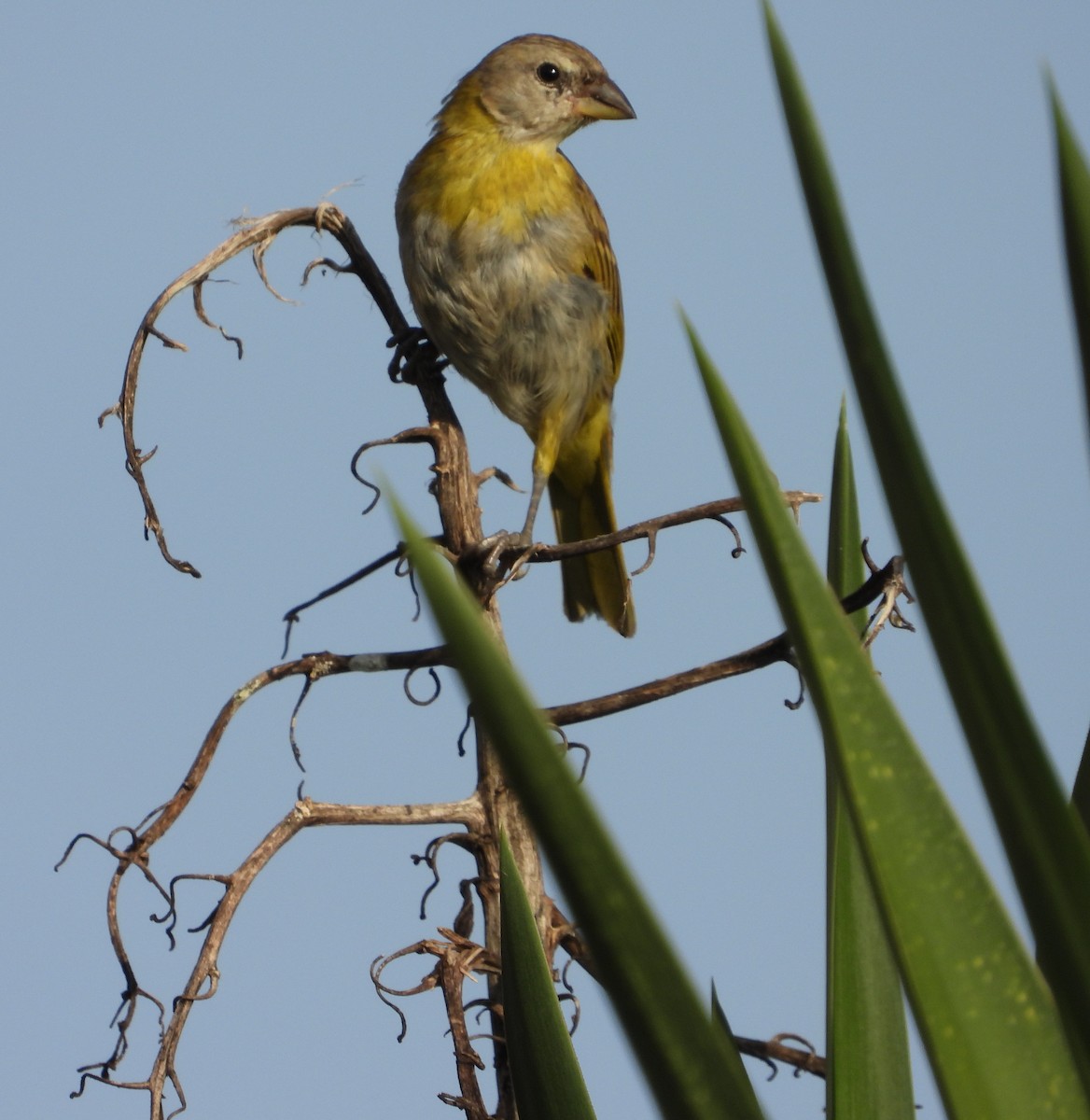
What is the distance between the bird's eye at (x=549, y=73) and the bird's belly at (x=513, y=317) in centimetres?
57

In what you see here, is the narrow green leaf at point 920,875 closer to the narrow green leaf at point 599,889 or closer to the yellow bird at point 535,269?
the narrow green leaf at point 599,889

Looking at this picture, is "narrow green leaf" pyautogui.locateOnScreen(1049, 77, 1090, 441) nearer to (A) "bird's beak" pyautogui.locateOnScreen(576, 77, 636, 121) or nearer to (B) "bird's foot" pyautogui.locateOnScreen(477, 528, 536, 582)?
(B) "bird's foot" pyautogui.locateOnScreen(477, 528, 536, 582)

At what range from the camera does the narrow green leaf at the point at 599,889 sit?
2.48 feet

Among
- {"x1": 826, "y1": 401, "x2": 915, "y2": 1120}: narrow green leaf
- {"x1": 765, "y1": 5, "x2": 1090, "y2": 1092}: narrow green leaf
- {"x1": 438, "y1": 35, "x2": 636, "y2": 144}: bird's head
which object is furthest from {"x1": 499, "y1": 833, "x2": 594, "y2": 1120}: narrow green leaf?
{"x1": 438, "y1": 35, "x2": 636, "y2": 144}: bird's head

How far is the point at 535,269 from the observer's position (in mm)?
3896

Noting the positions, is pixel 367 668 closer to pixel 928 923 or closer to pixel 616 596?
pixel 928 923

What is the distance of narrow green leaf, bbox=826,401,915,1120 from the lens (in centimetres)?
160

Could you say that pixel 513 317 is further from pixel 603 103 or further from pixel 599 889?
pixel 599 889

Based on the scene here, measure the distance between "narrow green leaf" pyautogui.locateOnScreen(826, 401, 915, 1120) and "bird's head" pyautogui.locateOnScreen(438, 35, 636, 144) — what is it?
2.82 meters

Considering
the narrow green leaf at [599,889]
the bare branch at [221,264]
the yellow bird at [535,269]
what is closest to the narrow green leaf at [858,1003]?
the narrow green leaf at [599,889]

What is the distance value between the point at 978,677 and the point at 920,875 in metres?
0.15

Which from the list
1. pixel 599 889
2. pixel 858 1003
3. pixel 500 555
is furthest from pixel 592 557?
pixel 599 889

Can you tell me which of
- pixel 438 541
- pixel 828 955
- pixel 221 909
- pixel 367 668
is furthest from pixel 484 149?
pixel 828 955

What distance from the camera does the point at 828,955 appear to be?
5.49 ft
